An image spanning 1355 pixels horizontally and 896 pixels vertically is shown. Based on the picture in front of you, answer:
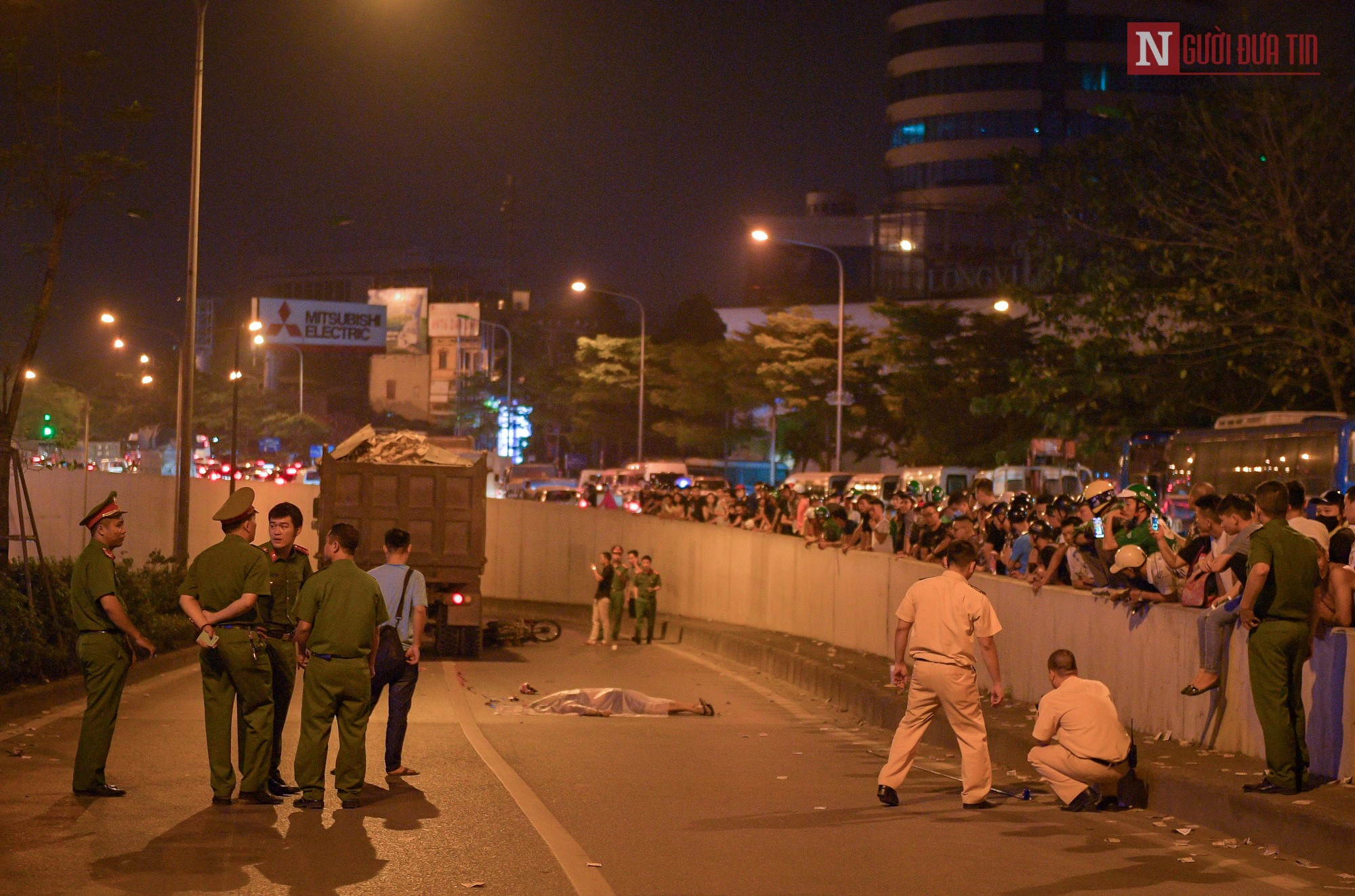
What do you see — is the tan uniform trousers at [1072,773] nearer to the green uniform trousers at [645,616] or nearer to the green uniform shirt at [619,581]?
the green uniform trousers at [645,616]

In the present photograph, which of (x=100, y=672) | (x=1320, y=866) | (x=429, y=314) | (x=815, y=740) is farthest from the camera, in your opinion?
(x=429, y=314)

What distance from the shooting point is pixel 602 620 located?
26547mm

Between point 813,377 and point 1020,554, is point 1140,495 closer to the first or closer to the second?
point 1020,554

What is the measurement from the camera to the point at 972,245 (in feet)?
297

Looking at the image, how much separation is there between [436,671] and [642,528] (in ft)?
42.0

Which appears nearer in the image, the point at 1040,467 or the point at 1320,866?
the point at 1320,866

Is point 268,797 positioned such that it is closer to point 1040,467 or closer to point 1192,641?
point 1192,641

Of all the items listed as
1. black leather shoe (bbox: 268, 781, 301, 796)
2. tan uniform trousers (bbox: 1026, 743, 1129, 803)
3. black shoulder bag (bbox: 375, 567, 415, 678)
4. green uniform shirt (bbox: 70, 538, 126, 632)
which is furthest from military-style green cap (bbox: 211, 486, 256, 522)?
tan uniform trousers (bbox: 1026, 743, 1129, 803)

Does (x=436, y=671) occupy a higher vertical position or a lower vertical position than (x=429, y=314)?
lower

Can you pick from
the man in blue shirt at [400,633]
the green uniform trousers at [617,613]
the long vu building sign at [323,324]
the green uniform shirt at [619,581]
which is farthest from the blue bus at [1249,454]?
the long vu building sign at [323,324]

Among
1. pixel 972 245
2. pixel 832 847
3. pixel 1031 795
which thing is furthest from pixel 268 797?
pixel 972 245

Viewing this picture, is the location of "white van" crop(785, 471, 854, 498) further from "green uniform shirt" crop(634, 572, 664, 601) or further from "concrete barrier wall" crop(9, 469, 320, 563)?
"green uniform shirt" crop(634, 572, 664, 601)

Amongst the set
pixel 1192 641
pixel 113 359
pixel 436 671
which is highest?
pixel 113 359

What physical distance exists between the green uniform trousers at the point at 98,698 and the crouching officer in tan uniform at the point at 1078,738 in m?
5.60
